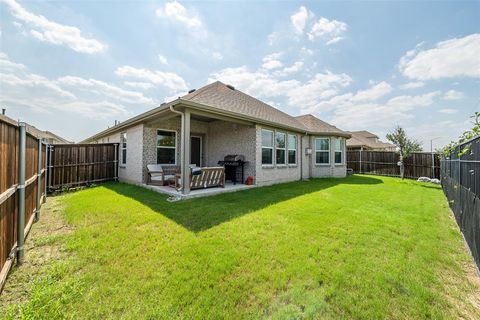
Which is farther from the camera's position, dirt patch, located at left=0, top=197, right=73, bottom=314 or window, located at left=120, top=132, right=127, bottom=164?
window, located at left=120, top=132, right=127, bottom=164

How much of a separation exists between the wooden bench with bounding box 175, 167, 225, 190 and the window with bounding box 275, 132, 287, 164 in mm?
3514

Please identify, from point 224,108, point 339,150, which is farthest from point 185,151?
point 339,150

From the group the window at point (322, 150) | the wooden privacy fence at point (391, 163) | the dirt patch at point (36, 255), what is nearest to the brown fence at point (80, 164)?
the dirt patch at point (36, 255)

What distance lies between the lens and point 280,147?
400 inches

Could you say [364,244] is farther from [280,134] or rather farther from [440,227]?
[280,134]

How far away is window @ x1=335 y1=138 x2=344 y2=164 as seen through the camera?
13359 mm

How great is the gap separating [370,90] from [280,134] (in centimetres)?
814

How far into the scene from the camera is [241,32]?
9078 millimetres

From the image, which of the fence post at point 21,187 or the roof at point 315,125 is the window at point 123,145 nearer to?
the fence post at point 21,187

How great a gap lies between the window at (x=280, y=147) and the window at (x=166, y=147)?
522cm

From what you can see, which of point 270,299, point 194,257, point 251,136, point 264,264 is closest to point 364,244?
point 264,264

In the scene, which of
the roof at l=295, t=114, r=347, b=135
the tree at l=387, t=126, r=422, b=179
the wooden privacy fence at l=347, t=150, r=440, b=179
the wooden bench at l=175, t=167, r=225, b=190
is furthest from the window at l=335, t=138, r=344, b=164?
the wooden bench at l=175, t=167, r=225, b=190

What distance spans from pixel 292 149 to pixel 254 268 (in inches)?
360

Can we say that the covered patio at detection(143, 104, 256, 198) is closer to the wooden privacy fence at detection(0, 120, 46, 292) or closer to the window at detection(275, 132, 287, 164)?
the window at detection(275, 132, 287, 164)
